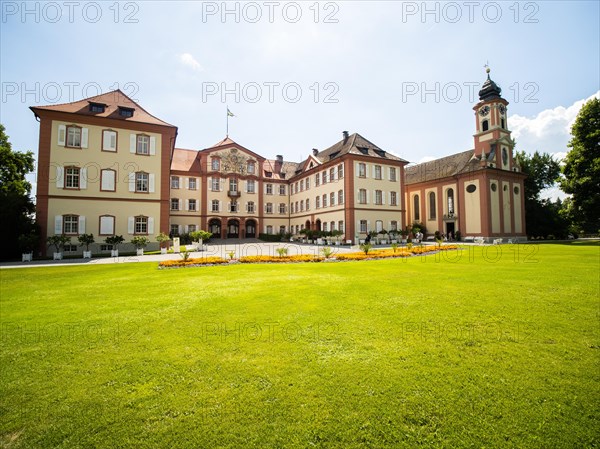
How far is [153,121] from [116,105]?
3869 mm

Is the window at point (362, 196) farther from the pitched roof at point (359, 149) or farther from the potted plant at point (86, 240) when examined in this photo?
the potted plant at point (86, 240)

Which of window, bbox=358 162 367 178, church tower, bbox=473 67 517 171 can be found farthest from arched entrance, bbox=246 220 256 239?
church tower, bbox=473 67 517 171

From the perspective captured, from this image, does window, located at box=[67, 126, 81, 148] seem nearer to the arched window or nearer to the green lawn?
the green lawn

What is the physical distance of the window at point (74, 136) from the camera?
24.0 m

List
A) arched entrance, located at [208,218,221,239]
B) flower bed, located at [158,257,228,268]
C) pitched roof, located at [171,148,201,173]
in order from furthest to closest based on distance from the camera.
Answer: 1. arched entrance, located at [208,218,221,239]
2. pitched roof, located at [171,148,201,173]
3. flower bed, located at [158,257,228,268]

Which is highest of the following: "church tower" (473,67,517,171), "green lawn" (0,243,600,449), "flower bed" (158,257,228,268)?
"church tower" (473,67,517,171)

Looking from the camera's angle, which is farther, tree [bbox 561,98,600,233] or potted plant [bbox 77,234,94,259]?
tree [bbox 561,98,600,233]

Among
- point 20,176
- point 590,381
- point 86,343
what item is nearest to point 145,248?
point 20,176

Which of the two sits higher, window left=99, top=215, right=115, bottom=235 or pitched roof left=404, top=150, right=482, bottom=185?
pitched roof left=404, top=150, right=482, bottom=185

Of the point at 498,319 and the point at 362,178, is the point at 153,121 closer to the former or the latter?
the point at 362,178

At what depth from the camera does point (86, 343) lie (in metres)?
4.46

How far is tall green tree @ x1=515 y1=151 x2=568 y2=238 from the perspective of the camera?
4272 centimetres

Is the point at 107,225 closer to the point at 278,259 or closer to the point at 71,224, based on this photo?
the point at 71,224

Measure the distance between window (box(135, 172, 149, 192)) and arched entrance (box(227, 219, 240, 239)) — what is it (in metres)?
18.3
